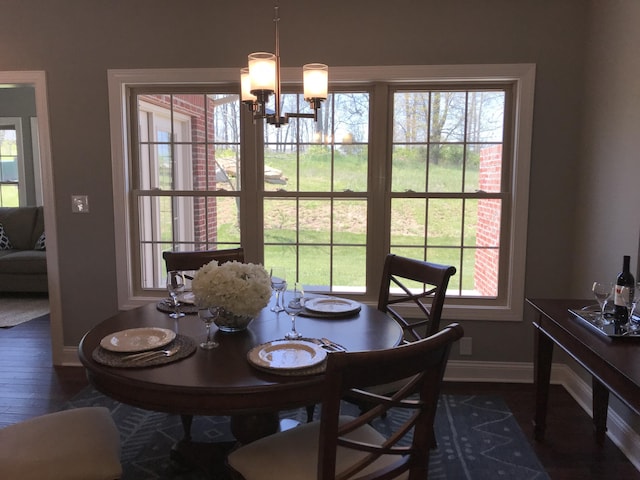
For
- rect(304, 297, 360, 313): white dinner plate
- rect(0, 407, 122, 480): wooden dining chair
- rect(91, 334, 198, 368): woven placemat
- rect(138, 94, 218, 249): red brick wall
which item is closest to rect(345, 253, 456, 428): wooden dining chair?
rect(304, 297, 360, 313): white dinner plate

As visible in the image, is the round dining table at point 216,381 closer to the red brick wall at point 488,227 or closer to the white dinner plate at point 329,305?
the white dinner plate at point 329,305

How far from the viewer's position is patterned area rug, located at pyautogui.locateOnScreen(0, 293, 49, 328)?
4.45 m

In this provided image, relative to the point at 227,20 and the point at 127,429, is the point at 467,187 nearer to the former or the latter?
the point at 227,20

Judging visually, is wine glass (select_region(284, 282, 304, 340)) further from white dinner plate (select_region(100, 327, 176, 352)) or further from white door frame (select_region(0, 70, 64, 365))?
white door frame (select_region(0, 70, 64, 365))

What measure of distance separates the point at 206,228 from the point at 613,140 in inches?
103

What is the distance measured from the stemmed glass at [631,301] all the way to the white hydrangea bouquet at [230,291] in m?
1.47

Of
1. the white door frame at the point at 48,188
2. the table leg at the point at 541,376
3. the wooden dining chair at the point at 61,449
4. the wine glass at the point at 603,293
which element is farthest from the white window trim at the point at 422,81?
the wooden dining chair at the point at 61,449

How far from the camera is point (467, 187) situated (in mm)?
3223

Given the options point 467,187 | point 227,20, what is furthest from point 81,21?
point 467,187

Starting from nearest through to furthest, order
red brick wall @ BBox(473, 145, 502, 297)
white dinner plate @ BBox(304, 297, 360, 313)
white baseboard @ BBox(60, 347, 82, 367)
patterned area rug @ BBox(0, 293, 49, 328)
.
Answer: white dinner plate @ BBox(304, 297, 360, 313) < red brick wall @ BBox(473, 145, 502, 297) < white baseboard @ BBox(60, 347, 82, 367) < patterned area rug @ BBox(0, 293, 49, 328)

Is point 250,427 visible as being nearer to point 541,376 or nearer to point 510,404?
point 541,376

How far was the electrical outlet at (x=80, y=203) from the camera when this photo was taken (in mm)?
3326

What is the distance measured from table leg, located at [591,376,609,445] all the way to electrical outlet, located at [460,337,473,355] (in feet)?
2.83

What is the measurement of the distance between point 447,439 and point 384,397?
1.48 metres
